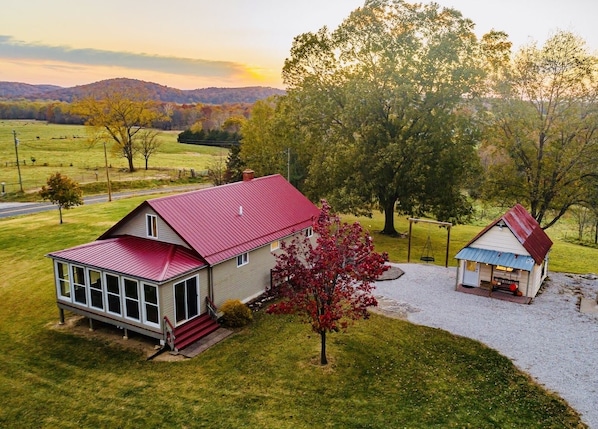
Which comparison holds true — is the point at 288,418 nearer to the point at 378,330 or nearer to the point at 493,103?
the point at 378,330

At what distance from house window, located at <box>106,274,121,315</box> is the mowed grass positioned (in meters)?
1.40

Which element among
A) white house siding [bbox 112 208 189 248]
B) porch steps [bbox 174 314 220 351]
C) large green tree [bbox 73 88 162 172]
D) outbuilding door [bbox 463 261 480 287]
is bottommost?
porch steps [bbox 174 314 220 351]

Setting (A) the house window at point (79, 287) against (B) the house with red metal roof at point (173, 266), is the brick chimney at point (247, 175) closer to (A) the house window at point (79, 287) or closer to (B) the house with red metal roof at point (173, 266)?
(B) the house with red metal roof at point (173, 266)

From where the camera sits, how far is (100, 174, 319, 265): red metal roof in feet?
62.2


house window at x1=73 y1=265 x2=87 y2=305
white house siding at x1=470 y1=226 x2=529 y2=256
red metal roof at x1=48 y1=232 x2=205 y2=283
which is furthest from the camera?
white house siding at x1=470 y1=226 x2=529 y2=256

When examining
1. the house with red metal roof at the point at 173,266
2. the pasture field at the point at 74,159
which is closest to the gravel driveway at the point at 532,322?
the house with red metal roof at the point at 173,266

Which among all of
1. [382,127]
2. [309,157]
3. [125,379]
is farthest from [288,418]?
[309,157]

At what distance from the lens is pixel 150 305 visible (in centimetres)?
1697

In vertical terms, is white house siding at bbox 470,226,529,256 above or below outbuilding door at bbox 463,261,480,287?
above

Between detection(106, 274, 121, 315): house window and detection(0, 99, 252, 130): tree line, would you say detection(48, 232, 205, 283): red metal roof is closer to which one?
detection(106, 274, 121, 315): house window

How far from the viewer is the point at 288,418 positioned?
12.7 metres

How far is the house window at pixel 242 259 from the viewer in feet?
66.2

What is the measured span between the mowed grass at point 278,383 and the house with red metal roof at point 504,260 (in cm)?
575

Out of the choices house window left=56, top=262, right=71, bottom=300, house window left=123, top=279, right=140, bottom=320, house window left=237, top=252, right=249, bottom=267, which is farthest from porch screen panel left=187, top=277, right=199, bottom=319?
house window left=56, top=262, right=71, bottom=300
